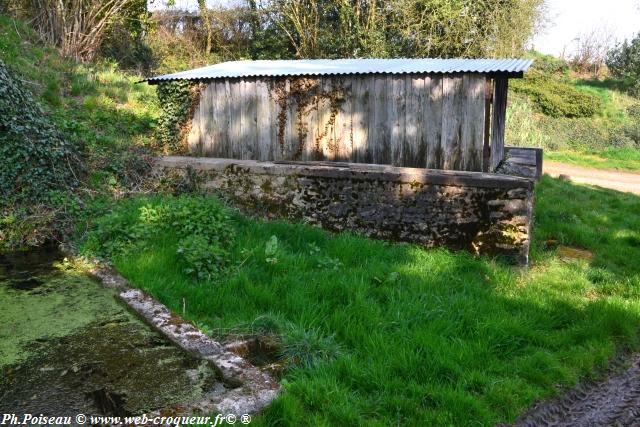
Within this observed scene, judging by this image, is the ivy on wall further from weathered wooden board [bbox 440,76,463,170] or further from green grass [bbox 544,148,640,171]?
green grass [bbox 544,148,640,171]

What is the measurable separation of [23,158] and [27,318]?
4160 millimetres

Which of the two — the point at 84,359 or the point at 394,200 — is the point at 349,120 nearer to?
the point at 394,200

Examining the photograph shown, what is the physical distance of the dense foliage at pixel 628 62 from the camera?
89.7 feet

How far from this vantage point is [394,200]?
7395mm

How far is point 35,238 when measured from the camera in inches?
283

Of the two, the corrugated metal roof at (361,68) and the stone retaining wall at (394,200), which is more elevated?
the corrugated metal roof at (361,68)

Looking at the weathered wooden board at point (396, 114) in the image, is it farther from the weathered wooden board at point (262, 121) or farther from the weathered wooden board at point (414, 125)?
the weathered wooden board at point (262, 121)

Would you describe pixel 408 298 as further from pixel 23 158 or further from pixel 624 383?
pixel 23 158

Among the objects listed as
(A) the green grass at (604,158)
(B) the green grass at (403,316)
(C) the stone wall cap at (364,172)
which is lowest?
(B) the green grass at (403,316)

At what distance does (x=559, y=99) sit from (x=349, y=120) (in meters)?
20.0

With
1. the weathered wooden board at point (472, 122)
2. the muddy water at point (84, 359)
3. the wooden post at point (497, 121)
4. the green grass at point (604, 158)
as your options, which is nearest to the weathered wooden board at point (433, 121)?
the weathered wooden board at point (472, 122)

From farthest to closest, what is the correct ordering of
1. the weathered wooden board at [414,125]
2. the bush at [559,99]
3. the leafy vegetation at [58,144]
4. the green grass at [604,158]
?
the bush at [559,99]
the green grass at [604,158]
the weathered wooden board at [414,125]
the leafy vegetation at [58,144]

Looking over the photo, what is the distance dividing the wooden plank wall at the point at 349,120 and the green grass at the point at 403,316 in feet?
5.86

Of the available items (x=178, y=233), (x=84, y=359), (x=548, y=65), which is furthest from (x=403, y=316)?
(x=548, y=65)
